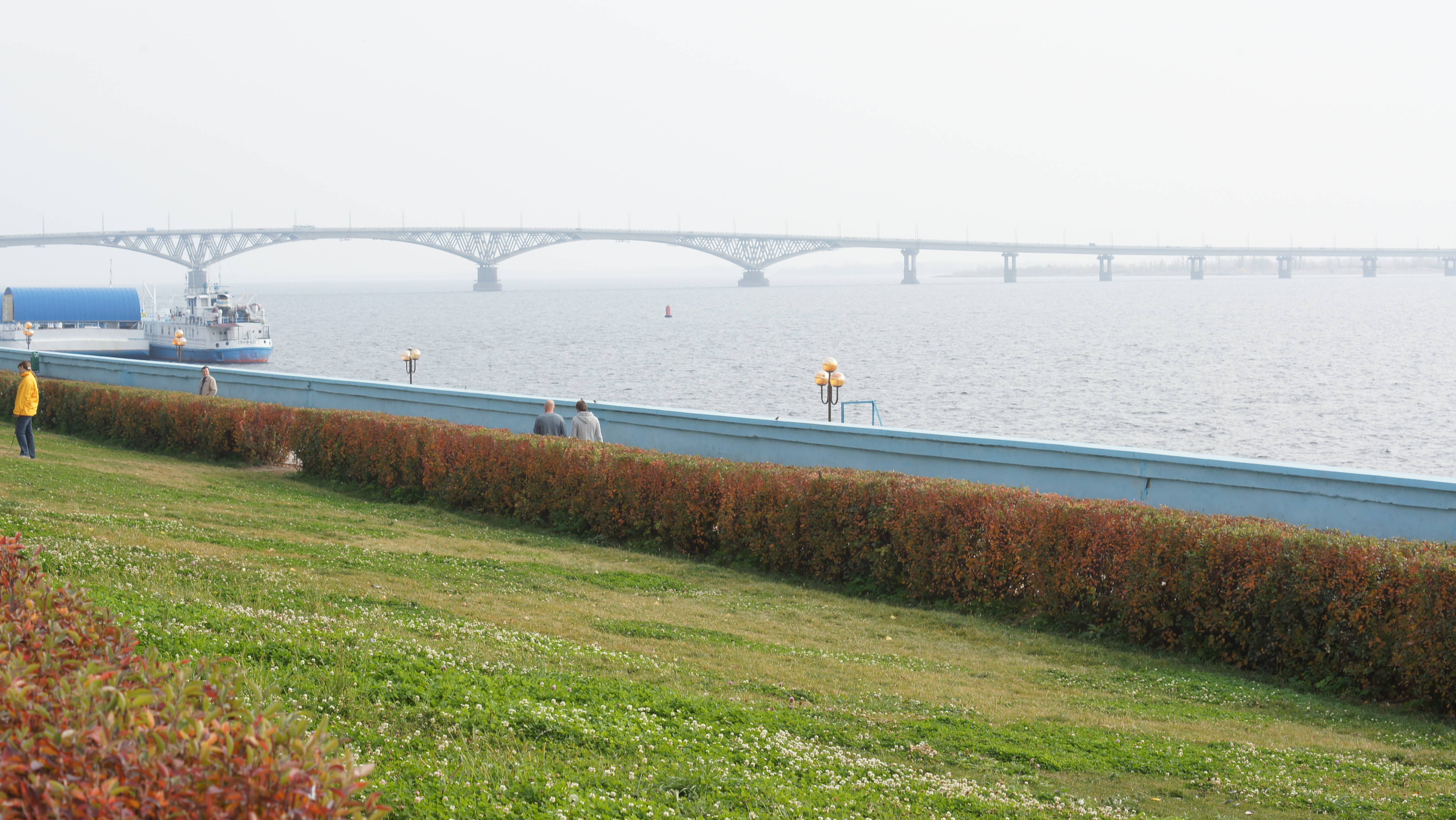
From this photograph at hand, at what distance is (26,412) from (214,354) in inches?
2028

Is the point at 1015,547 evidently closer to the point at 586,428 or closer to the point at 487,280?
the point at 586,428

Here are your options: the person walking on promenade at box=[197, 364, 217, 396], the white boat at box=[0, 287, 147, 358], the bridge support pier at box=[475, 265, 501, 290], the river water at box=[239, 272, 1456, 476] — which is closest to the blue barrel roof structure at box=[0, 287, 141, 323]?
the white boat at box=[0, 287, 147, 358]

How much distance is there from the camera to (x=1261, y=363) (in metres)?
65.1

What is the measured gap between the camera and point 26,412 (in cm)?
1669

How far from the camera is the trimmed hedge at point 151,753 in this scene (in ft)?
7.74

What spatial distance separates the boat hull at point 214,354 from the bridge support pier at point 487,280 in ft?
377

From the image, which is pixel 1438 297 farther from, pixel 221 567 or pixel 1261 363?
pixel 221 567

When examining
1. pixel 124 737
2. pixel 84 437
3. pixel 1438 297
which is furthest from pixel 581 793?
pixel 1438 297

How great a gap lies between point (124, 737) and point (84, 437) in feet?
72.0

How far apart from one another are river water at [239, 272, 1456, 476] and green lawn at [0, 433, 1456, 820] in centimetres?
966

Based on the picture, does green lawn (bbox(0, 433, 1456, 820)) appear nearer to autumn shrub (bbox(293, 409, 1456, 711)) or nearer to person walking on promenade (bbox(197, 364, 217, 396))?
autumn shrub (bbox(293, 409, 1456, 711))

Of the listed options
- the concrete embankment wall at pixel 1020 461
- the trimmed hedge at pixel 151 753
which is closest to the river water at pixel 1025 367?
the concrete embankment wall at pixel 1020 461

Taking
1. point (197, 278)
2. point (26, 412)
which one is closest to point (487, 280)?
point (197, 278)

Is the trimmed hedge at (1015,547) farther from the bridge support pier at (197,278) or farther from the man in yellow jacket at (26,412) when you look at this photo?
the bridge support pier at (197,278)
